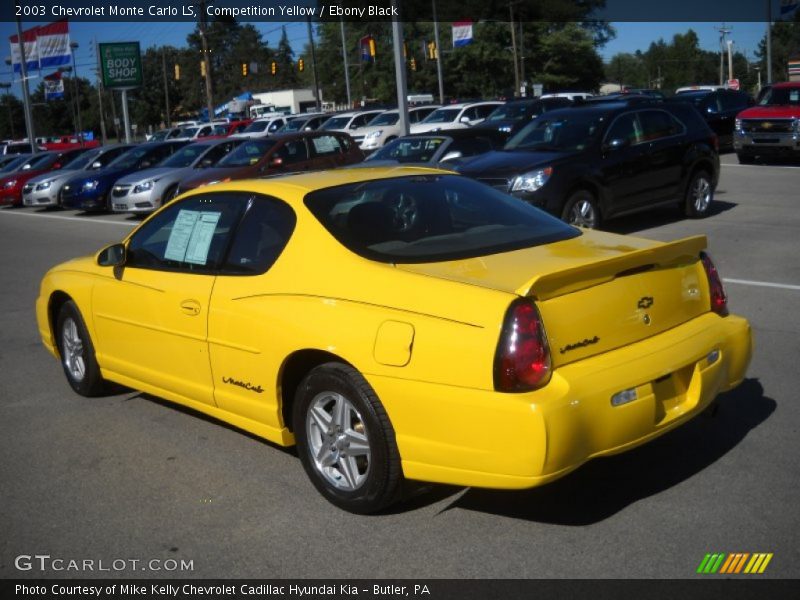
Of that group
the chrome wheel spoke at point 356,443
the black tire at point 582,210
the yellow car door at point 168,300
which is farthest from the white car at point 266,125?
the chrome wheel spoke at point 356,443

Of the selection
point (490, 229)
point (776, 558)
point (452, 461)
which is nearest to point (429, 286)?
point (452, 461)

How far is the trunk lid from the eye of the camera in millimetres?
3928

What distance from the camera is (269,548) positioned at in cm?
408

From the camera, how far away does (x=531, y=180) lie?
38.6ft

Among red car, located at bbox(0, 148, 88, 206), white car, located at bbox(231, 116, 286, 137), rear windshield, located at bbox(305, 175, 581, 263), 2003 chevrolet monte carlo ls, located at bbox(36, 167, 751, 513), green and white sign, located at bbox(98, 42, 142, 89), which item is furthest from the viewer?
green and white sign, located at bbox(98, 42, 142, 89)

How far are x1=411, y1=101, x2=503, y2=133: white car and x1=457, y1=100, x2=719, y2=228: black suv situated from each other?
14.8 metres

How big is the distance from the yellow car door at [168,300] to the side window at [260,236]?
0.11 m

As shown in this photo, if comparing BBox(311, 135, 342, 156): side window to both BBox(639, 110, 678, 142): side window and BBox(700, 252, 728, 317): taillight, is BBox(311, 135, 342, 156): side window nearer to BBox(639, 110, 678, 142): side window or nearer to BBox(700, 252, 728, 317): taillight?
BBox(639, 110, 678, 142): side window

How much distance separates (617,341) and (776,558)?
1.06m

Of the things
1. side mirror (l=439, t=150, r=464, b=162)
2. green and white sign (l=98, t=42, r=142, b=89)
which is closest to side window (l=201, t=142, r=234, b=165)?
side mirror (l=439, t=150, r=464, b=162)

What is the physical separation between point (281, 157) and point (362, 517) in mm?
14624

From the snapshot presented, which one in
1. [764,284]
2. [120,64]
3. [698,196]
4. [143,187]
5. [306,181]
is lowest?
[764,284]

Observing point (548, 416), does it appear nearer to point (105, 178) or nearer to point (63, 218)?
point (105, 178)

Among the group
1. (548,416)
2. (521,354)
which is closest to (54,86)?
(521,354)
